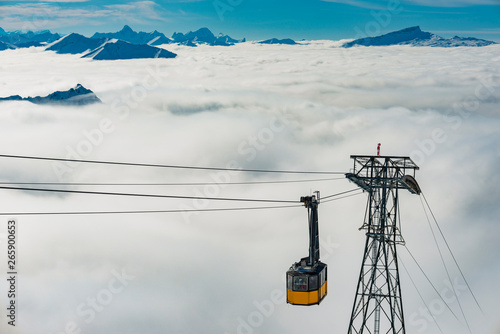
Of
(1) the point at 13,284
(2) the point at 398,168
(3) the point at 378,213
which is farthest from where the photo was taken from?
(1) the point at 13,284

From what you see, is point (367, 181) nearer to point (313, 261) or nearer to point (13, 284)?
point (313, 261)

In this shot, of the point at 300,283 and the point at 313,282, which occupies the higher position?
the point at 313,282

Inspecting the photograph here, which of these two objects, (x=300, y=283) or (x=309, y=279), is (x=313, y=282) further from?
(x=300, y=283)

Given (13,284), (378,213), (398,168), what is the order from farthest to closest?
(13,284)
(378,213)
(398,168)

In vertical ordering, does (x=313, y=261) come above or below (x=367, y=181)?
below

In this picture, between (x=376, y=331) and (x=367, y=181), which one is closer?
(x=367, y=181)

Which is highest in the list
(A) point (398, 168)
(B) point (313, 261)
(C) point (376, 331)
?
(A) point (398, 168)

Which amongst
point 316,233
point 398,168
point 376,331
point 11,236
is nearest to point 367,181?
point 398,168

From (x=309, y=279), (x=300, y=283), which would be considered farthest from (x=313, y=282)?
(x=300, y=283)
